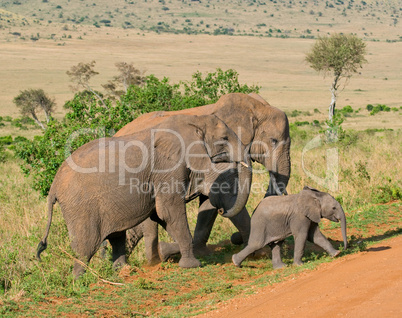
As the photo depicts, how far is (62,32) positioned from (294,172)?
101 metres

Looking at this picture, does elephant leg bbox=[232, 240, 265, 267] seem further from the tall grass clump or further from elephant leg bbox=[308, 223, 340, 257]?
the tall grass clump

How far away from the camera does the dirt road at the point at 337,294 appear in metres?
5.79

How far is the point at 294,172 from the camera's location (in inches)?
616

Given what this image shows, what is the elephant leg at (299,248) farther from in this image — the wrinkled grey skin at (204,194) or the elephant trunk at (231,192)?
the wrinkled grey skin at (204,194)

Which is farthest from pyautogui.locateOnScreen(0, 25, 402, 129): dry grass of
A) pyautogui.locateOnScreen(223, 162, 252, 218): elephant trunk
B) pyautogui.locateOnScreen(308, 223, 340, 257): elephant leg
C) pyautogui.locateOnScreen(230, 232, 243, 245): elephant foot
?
pyautogui.locateOnScreen(308, 223, 340, 257): elephant leg

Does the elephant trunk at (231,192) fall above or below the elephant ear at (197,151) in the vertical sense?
below

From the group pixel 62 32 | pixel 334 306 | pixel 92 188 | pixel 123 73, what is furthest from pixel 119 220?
pixel 62 32

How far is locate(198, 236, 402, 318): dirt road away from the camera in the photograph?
5.79m

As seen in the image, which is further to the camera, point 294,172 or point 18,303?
point 294,172

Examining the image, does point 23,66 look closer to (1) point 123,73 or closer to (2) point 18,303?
(1) point 123,73

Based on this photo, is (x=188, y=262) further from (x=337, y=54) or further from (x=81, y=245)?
(x=337, y=54)

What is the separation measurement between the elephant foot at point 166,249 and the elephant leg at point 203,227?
0.59 m

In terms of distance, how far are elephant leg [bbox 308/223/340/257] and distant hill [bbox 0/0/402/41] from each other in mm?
110200

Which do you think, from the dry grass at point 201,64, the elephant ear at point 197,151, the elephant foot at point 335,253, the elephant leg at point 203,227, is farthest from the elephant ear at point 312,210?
the dry grass at point 201,64
